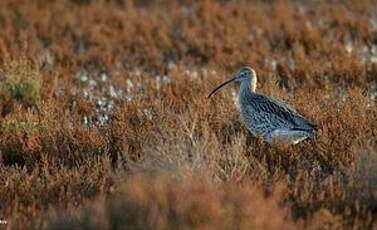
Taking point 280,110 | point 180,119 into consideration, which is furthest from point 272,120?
point 180,119

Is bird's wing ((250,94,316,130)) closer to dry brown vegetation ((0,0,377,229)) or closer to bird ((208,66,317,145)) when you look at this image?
bird ((208,66,317,145))

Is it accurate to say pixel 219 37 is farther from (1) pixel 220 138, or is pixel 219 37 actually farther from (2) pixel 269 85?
(1) pixel 220 138

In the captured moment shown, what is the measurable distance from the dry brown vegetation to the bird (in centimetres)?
16

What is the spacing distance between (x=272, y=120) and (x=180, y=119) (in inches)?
39.4

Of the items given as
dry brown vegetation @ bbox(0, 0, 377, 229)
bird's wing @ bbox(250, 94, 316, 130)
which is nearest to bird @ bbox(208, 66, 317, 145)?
bird's wing @ bbox(250, 94, 316, 130)

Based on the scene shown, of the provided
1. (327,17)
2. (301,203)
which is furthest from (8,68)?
(327,17)

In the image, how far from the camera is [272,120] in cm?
844

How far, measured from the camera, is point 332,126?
853 cm

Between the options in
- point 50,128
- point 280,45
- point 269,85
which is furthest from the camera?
point 280,45

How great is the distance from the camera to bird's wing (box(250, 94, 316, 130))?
26.5 feet

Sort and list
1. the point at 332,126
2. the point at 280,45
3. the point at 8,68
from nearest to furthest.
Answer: the point at 332,126, the point at 8,68, the point at 280,45

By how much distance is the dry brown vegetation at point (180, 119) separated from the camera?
19.8 ft

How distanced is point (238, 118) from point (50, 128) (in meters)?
2.15

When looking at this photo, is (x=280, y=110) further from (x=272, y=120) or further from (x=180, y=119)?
(x=180, y=119)
